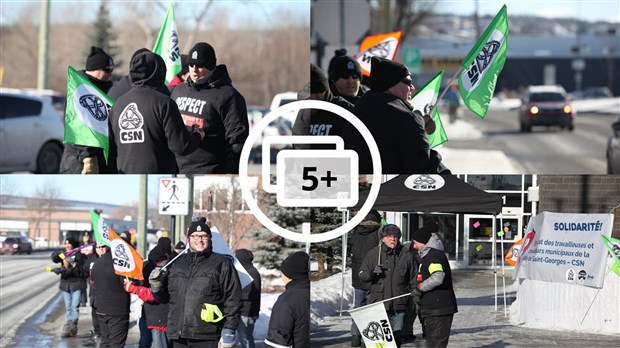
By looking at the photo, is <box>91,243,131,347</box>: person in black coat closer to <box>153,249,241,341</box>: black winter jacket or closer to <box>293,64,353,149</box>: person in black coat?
<box>153,249,241,341</box>: black winter jacket

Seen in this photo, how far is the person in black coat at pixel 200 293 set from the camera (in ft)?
19.9

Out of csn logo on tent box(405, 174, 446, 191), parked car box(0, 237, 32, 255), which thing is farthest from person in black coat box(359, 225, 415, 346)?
parked car box(0, 237, 32, 255)

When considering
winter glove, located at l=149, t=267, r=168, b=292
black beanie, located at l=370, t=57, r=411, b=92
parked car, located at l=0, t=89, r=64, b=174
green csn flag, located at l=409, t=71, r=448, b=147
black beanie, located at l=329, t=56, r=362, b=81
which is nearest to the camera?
black beanie, located at l=370, t=57, r=411, b=92

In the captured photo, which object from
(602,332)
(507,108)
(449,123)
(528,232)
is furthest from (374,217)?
(507,108)

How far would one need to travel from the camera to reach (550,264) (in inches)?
230

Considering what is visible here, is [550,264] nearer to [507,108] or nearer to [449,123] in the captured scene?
[449,123]

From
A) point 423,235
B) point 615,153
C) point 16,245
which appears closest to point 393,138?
point 423,235

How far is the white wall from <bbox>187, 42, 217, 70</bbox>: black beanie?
6.21 feet

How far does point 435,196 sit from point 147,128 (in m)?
1.50

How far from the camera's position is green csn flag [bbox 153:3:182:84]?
6680mm

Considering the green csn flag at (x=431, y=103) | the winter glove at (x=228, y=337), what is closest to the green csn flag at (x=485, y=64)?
the green csn flag at (x=431, y=103)

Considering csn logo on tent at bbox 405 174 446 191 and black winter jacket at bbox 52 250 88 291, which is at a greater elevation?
csn logo on tent at bbox 405 174 446 191

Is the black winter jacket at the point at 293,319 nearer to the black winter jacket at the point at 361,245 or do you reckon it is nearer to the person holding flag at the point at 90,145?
the black winter jacket at the point at 361,245

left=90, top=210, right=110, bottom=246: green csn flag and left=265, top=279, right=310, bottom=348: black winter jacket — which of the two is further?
left=90, top=210, right=110, bottom=246: green csn flag
